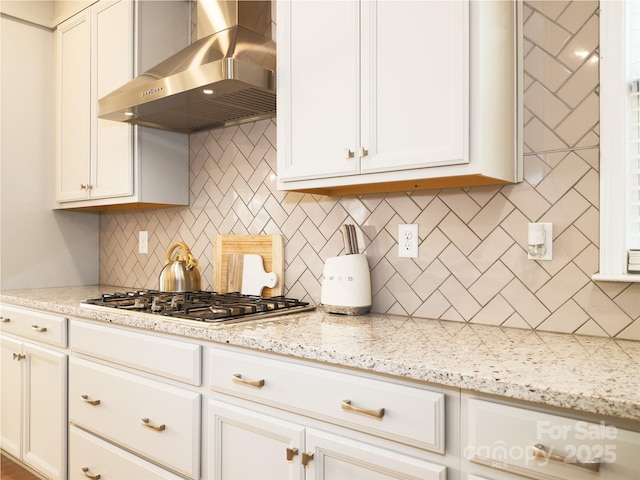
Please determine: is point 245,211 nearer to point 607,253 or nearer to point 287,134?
point 287,134

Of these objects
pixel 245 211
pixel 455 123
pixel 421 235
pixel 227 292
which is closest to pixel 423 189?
pixel 421 235

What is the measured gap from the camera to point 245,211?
2.49 metres

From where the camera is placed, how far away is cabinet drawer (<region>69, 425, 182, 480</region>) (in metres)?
1.84

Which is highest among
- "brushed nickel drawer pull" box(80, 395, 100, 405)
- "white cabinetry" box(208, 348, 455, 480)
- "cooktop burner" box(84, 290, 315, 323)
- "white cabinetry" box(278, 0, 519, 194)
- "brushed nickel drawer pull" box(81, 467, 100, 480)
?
"white cabinetry" box(278, 0, 519, 194)

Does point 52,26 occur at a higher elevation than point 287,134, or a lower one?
higher

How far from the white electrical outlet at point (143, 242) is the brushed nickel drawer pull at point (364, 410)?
83.1 inches

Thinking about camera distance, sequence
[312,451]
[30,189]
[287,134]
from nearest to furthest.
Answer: [312,451] < [287,134] < [30,189]

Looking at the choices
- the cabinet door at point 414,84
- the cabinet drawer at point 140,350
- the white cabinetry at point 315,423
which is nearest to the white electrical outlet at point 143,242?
the cabinet drawer at point 140,350

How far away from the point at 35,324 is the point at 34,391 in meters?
0.34

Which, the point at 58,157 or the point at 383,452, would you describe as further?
the point at 58,157

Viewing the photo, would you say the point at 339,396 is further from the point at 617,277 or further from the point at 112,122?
the point at 112,122

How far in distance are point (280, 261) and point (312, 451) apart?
1.08 meters

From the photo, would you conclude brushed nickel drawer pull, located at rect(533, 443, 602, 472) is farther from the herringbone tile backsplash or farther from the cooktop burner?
the cooktop burner

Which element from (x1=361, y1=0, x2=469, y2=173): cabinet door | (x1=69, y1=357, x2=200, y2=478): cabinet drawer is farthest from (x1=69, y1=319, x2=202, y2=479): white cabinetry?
(x1=361, y1=0, x2=469, y2=173): cabinet door
